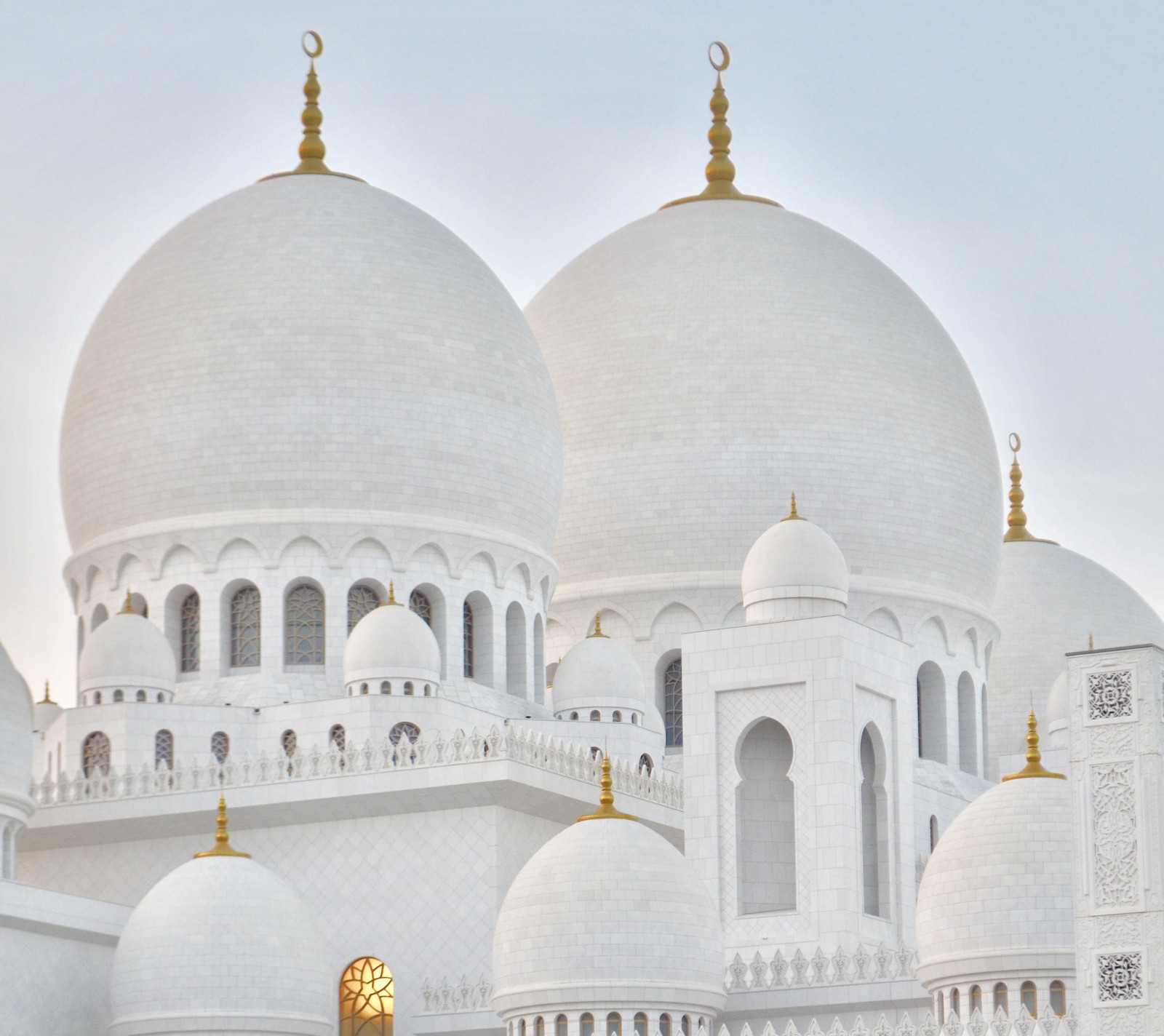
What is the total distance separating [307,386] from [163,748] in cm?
536

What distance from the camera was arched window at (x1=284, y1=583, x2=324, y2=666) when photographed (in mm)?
37562

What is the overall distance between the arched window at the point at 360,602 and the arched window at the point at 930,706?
9.10 m

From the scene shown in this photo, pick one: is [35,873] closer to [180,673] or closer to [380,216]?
[180,673]

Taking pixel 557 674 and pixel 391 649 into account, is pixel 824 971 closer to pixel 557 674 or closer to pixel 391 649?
pixel 391 649

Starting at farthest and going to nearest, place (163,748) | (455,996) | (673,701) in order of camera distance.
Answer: (673,701)
(163,748)
(455,996)

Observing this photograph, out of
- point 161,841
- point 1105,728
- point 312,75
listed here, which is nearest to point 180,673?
point 161,841

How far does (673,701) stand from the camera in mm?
42094

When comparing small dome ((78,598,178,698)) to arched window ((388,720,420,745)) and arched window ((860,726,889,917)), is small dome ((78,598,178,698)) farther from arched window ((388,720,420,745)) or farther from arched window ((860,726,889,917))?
arched window ((860,726,889,917))

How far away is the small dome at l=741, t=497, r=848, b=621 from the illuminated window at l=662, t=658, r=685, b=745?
597cm

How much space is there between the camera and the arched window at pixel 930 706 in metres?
42.2

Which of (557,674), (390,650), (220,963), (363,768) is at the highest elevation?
(557,674)

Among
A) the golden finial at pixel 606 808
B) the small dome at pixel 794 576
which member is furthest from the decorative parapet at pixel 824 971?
the small dome at pixel 794 576

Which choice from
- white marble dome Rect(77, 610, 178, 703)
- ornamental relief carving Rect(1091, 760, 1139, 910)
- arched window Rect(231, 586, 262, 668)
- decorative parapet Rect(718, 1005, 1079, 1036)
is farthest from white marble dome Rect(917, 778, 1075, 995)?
white marble dome Rect(77, 610, 178, 703)

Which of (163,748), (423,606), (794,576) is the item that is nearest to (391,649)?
(423,606)
